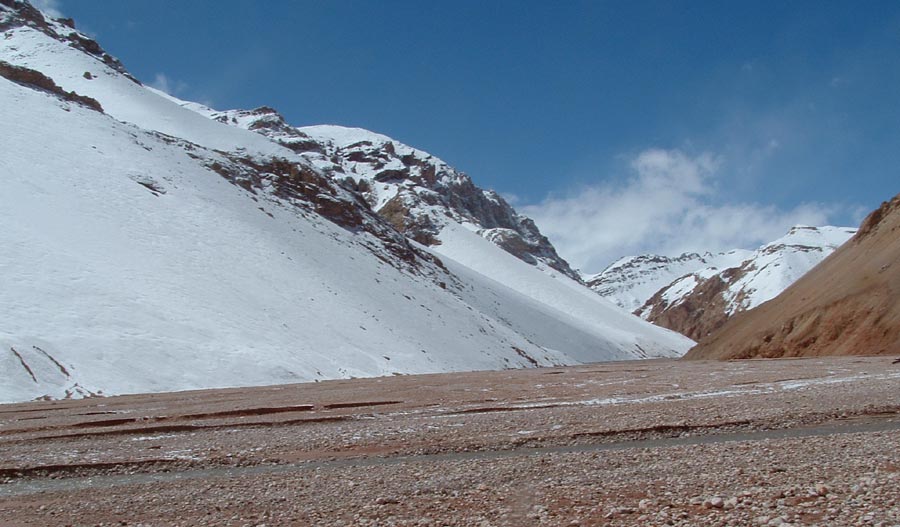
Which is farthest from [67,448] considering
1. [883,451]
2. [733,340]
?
[733,340]

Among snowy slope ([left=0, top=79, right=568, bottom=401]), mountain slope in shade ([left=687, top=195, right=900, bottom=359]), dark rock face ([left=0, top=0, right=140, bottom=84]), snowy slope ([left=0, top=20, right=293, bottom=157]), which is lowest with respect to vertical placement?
snowy slope ([left=0, top=79, right=568, bottom=401])

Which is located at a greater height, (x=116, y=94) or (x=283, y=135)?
(x=283, y=135)

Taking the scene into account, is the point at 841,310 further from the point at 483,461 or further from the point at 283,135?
the point at 283,135

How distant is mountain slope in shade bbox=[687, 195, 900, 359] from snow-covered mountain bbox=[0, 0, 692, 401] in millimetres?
22006

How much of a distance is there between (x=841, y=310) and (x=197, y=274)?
40.9 metres

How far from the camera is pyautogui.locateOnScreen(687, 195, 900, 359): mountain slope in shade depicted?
36.8 metres

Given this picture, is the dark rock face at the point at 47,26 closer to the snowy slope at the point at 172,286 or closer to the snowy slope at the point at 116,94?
the snowy slope at the point at 116,94

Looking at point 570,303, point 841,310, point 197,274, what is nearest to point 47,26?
point 197,274

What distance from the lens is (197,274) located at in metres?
44.7

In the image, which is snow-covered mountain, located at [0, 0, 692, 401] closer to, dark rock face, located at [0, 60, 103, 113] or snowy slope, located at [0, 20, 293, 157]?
dark rock face, located at [0, 60, 103, 113]

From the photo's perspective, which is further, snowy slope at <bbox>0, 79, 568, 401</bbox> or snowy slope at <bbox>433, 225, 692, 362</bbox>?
snowy slope at <bbox>433, 225, 692, 362</bbox>

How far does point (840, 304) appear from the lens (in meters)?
40.0

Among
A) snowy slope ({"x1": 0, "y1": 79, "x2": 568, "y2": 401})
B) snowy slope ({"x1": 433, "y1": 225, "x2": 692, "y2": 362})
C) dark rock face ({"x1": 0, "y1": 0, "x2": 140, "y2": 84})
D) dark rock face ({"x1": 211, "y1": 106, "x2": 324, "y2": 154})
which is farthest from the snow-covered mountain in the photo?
dark rock face ({"x1": 211, "y1": 106, "x2": 324, "y2": 154})

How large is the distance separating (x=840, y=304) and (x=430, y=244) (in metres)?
113
